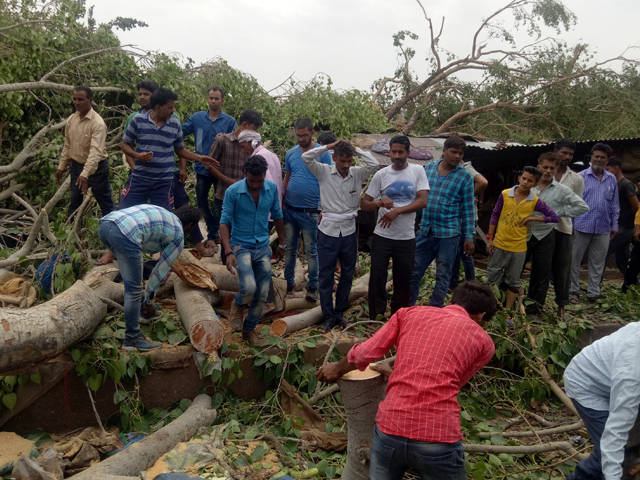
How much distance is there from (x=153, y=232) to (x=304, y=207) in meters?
1.66

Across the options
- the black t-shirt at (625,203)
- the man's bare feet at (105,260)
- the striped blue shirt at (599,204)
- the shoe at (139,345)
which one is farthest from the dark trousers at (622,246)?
the man's bare feet at (105,260)

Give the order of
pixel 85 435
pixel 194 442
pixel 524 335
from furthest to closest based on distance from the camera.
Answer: pixel 524 335 < pixel 85 435 < pixel 194 442

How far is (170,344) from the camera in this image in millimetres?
4344

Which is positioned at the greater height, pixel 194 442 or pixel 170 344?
pixel 170 344

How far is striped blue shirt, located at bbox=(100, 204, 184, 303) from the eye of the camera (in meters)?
3.88

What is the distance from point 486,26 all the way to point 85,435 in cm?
1362

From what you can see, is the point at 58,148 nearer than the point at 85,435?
No

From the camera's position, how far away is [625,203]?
662 centimetres

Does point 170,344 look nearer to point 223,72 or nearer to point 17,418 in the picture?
point 17,418

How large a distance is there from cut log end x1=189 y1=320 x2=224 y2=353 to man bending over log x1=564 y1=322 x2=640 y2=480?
257 cm

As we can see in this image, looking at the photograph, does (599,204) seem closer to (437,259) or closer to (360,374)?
(437,259)

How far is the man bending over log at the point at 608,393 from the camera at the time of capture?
2252 mm

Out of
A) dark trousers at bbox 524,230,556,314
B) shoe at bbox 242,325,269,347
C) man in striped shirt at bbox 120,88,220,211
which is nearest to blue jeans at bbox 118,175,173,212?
man in striped shirt at bbox 120,88,220,211

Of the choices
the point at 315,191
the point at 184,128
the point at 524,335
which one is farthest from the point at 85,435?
the point at 524,335
